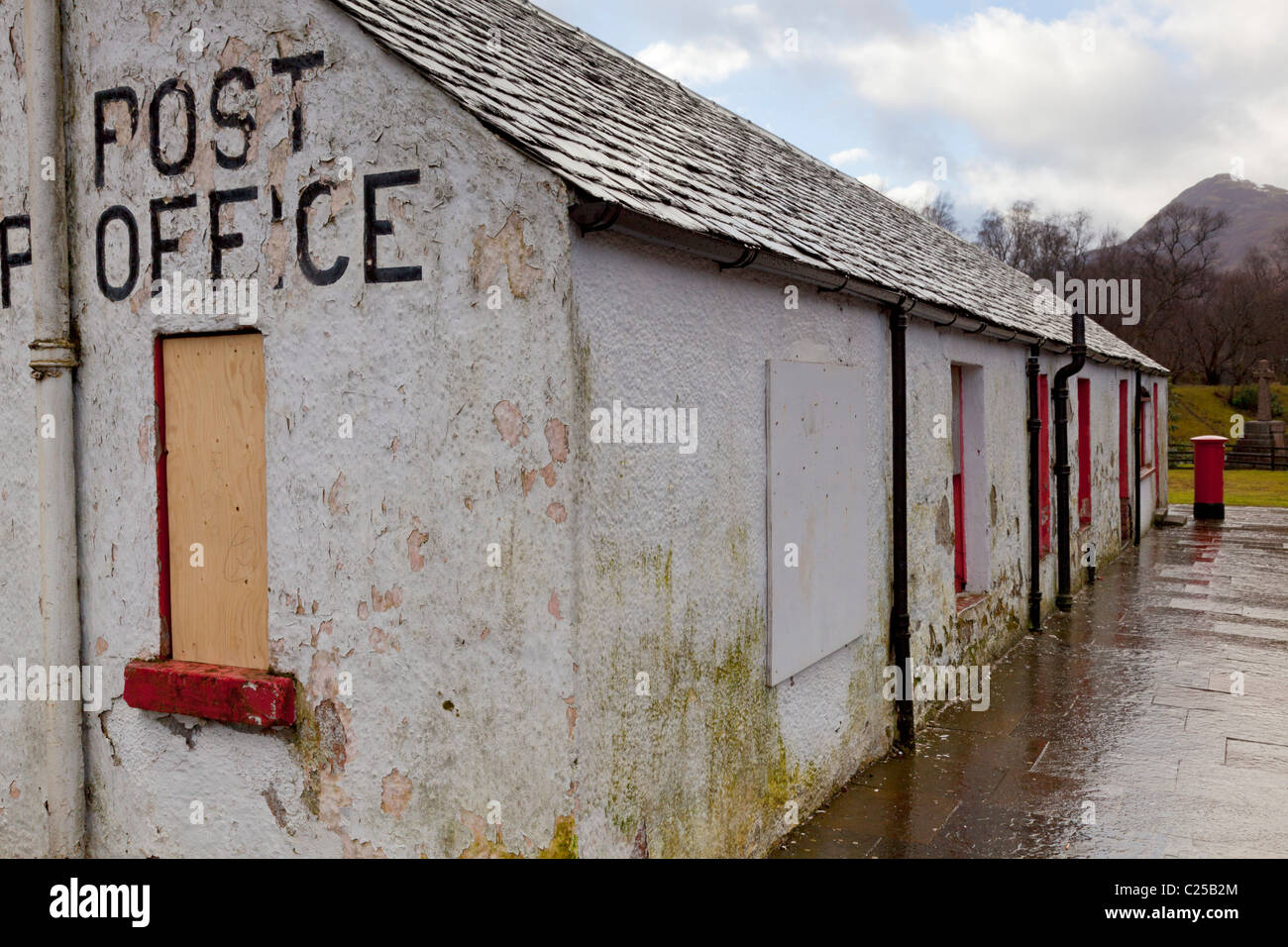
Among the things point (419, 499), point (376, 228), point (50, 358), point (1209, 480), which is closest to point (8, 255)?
point (50, 358)

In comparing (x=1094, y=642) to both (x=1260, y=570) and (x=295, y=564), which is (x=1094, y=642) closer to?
(x=1260, y=570)

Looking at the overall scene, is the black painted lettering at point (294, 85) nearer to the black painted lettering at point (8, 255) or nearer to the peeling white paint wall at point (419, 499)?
the peeling white paint wall at point (419, 499)

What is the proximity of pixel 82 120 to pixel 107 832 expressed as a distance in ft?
10.3

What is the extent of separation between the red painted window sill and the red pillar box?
19493 mm

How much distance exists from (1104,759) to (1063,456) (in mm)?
5577

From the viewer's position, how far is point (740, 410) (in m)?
4.75

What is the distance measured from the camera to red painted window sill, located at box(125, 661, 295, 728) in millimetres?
4055

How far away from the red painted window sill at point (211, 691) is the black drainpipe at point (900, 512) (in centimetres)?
387

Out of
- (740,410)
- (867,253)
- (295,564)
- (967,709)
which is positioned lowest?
(967,709)

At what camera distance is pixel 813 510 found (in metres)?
5.42

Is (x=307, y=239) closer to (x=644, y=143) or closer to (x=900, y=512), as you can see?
(x=644, y=143)

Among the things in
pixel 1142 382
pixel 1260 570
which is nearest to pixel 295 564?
pixel 1260 570

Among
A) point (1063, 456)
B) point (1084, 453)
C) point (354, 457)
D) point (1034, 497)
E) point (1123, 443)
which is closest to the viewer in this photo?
point (354, 457)

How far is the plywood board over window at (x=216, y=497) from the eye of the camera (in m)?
4.22
